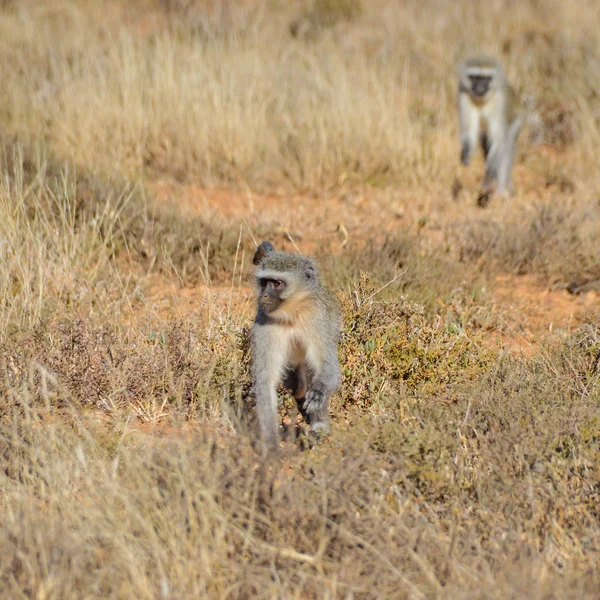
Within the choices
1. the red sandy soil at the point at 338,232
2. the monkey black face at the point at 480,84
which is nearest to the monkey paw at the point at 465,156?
the monkey black face at the point at 480,84

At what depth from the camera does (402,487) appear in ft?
13.2

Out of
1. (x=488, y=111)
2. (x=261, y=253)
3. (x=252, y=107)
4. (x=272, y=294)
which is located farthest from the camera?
(x=488, y=111)

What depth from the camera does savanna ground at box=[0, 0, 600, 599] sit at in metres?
3.41

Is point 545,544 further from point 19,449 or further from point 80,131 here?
point 80,131

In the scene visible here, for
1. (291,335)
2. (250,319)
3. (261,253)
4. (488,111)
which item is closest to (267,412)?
(291,335)

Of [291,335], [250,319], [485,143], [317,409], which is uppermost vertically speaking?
[291,335]

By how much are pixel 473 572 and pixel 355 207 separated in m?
6.52

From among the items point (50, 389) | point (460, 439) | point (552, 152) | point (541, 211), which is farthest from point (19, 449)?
point (552, 152)

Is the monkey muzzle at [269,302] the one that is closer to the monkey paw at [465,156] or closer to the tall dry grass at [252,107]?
the tall dry grass at [252,107]

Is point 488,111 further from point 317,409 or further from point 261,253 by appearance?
point 317,409

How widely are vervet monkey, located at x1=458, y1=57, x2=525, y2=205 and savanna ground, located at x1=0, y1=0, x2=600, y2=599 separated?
29 cm

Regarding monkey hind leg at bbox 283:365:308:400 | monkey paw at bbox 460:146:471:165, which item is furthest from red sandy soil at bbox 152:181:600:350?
monkey paw at bbox 460:146:471:165

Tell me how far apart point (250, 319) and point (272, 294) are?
137cm

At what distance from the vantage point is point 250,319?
6.02 meters
